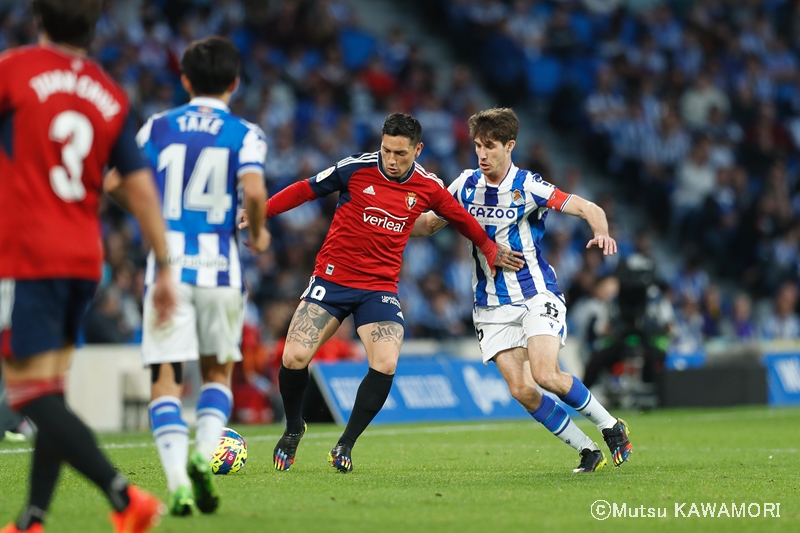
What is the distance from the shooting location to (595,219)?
8.26 meters

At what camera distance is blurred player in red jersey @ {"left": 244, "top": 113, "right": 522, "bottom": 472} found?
8359 millimetres

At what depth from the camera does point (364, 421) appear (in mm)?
8344

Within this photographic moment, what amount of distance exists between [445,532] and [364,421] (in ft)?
9.87

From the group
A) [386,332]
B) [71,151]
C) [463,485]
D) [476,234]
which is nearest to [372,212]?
[476,234]

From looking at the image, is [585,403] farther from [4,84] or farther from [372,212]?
[4,84]

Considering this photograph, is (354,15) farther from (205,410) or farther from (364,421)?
(205,410)

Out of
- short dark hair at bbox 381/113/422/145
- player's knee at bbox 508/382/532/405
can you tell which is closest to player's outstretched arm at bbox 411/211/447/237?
short dark hair at bbox 381/113/422/145

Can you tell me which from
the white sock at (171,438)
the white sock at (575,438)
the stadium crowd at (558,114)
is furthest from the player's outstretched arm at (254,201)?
the stadium crowd at (558,114)

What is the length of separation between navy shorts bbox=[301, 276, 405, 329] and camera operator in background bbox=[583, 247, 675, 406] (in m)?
8.63

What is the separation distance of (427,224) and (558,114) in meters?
16.7

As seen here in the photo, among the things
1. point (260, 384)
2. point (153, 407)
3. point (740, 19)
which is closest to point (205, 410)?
point (153, 407)

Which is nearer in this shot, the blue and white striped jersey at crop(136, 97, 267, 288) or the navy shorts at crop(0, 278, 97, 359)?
the navy shorts at crop(0, 278, 97, 359)

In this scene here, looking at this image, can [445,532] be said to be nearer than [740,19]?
Yes

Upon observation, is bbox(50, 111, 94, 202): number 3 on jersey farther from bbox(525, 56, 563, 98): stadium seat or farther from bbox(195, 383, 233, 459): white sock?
bbox(525, 56, 563, 98): stadium seat
